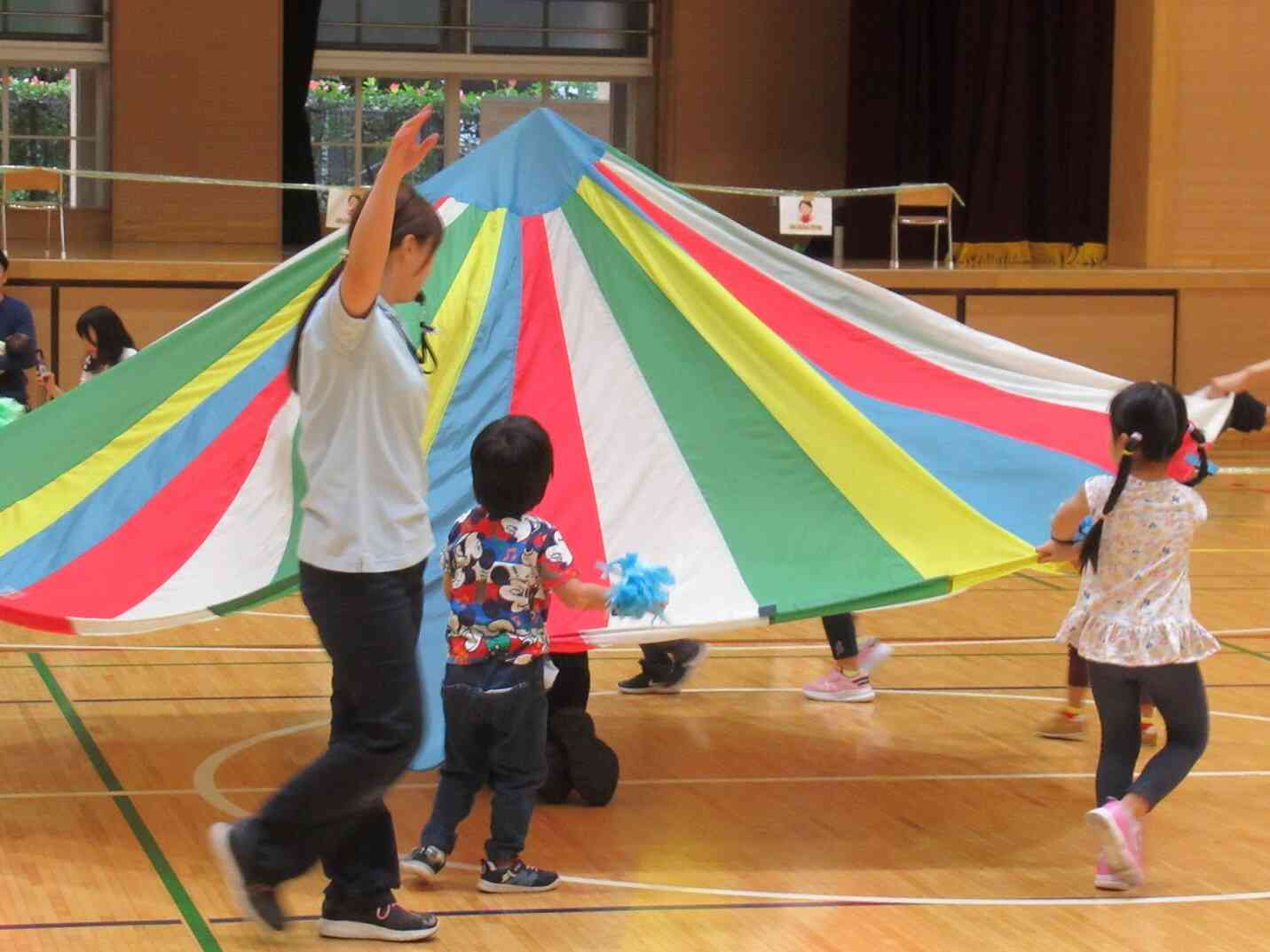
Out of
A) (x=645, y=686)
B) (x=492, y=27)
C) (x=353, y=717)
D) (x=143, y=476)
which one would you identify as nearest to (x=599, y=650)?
(x=645, y=686)

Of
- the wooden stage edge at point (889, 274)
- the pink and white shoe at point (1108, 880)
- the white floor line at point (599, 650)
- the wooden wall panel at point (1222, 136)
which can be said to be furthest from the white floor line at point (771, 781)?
the wooden wall panel at point (1222, 136)

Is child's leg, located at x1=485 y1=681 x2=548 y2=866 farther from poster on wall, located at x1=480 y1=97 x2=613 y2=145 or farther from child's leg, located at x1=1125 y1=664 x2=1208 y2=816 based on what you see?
poster on wall, located at x1=480 y1=97 x2=613 y2=145

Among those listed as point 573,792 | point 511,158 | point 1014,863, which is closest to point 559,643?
point 573,792

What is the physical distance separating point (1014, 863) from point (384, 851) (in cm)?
130

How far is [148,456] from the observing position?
448 centimetres

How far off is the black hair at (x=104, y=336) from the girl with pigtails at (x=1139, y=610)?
3.72 metres

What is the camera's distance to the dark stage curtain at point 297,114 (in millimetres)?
15109

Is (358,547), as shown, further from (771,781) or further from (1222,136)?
(1222,136)

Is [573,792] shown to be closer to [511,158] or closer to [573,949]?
[573,949]

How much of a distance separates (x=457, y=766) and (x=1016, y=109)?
38.0ft

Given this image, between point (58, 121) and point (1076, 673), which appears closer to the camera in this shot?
point (1076, 673)

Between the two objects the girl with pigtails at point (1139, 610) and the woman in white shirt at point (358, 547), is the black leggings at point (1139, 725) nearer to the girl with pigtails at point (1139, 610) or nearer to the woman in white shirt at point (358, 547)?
the girl with pigtails at point (1139, 610)

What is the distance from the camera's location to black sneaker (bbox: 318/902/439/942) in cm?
326

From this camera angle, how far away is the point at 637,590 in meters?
3.41
